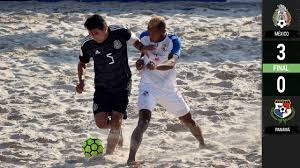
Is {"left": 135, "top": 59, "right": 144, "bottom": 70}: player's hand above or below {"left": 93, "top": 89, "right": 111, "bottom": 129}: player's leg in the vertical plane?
above

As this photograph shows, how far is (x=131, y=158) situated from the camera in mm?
7527

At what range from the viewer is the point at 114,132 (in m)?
7.98

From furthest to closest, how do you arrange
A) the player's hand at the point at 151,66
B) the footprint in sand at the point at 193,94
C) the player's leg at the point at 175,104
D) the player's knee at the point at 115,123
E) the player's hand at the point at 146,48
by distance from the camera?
the footprint in sand at the point at 193,94, the player's knee at the point at 115,123, the player's leg at the point at 175,104, the player's hand at the point at 146,48, the player's hand at the point at 151,66

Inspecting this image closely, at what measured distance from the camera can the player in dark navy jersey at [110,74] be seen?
7.90 metres

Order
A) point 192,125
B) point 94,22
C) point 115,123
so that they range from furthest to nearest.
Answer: point 192,125 → point 115,123 → point 94,22

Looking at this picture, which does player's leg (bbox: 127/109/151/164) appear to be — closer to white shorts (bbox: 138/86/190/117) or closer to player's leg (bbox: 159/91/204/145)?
white shorts (bbox: 138/86/190/117)

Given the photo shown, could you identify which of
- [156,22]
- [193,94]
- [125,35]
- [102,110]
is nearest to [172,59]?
[156,22]

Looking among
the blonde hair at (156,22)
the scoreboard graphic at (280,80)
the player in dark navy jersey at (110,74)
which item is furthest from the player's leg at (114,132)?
the scoreboard graphic at (280,80)

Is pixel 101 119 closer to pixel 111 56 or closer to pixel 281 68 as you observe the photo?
pixel 111 56

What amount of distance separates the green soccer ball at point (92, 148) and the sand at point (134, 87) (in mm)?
115

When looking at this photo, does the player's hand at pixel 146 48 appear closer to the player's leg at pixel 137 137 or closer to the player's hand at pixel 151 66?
the player's hand at pixel 151 66

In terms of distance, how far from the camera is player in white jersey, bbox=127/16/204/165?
7.57m

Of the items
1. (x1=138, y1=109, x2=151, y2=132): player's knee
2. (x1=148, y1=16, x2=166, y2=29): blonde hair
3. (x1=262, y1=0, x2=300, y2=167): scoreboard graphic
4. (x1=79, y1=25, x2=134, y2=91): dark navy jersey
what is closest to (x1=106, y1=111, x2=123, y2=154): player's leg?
(x1=79, y1=25, x2=134, y2=91): dark navy jersey

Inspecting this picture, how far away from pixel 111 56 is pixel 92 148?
96 centimetres
